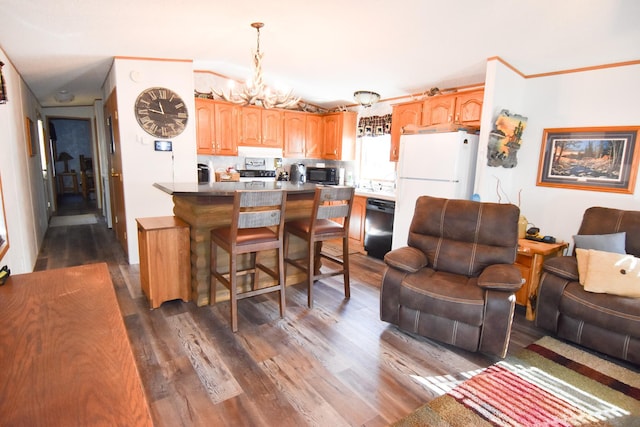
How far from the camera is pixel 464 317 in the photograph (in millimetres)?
2262

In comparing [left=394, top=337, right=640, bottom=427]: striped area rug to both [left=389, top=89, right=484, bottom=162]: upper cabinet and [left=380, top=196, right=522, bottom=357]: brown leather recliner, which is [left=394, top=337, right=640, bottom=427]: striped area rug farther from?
[left=389, top=89, right=484, bottom=162]: upper cabinet

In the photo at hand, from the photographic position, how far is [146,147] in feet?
13.4

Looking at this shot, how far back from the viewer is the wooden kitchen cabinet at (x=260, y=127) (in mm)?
5242

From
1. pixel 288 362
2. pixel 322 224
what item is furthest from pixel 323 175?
pixel 288 362

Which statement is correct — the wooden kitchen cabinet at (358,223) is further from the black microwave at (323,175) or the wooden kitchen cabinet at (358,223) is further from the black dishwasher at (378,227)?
the black microwave at (323,175)

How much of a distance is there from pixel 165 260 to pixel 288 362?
142 centimetres

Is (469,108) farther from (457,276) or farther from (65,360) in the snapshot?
(65,360)

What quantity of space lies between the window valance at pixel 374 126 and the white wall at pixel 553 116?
73.9 inches

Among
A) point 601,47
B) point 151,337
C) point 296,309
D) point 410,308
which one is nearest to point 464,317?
point 410,308

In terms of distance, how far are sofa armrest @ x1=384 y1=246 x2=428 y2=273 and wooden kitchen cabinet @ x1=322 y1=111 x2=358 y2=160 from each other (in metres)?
3.19

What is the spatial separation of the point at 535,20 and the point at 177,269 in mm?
3479

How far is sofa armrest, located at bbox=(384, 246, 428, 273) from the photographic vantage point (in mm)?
2537

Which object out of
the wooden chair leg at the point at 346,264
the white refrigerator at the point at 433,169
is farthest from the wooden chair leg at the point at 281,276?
the white refrigerator at the point at 433,169

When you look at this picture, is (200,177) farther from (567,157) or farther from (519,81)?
(567,157)
